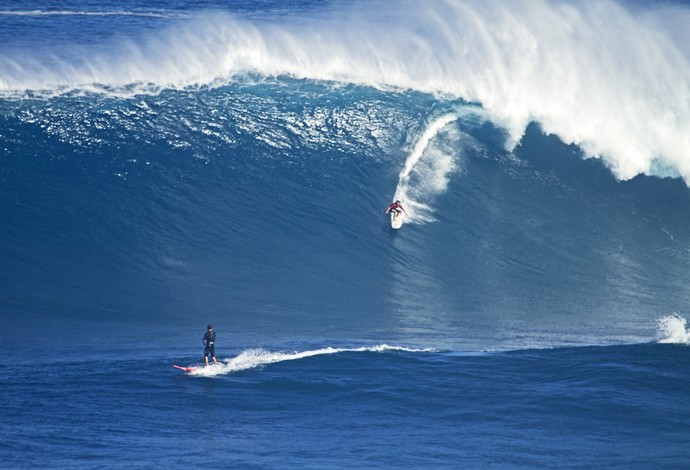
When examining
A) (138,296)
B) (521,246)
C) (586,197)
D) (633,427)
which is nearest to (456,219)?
(521,246)

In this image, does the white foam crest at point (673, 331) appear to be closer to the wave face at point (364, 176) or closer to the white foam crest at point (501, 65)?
the wave face at point (364, 176)

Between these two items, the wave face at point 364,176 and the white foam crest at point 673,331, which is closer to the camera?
the white foam crest at point 673,331

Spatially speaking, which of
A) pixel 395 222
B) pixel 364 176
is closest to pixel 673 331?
pixel 395 222

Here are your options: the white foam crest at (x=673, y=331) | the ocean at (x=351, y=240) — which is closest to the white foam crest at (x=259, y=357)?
the ocean at (x=351, y=240)

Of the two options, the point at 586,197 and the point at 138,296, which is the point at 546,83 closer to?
the point at 586,197

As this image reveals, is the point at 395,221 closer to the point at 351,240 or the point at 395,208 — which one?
the point at 395,208

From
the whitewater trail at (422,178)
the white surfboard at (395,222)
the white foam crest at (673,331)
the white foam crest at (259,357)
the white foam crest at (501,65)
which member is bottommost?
the white foam crest at (259,357)
